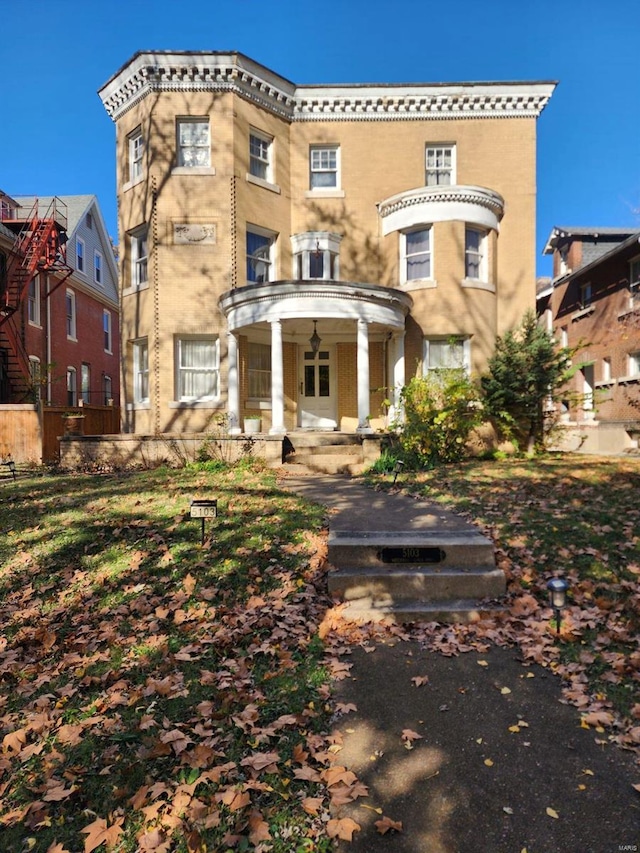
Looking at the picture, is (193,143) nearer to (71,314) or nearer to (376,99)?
(376,99)

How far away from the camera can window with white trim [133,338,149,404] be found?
49.9ft

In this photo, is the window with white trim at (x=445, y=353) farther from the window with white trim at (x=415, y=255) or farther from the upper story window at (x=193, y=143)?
the upper story window at (x=193, y=143)

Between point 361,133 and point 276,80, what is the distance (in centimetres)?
313

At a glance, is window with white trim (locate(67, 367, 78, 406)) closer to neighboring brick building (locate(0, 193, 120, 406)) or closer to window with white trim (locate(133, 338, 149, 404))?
neighboring brick building (locate(0, 193, 120, 406))

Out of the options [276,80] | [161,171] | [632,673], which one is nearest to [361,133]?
[276,80]

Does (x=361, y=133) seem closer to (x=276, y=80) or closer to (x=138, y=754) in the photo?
(x=276, y=80)

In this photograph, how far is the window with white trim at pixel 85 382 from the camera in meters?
25.4

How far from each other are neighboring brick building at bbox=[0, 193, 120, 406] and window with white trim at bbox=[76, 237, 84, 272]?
5 cm

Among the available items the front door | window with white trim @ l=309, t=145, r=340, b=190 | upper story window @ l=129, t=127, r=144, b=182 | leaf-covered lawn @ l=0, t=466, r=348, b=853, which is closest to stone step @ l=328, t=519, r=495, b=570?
leaf-covered lawn @ l=0, t=466, r=348, b=853

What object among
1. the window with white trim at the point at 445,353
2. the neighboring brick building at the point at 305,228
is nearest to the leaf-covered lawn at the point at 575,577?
the neighboring brick building at the point at 305,228

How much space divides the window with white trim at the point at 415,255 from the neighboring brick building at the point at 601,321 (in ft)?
19.2

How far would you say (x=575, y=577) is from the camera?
4.90 metres

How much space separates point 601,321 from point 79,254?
26.7 meters

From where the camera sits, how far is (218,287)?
A: 1420 cm
